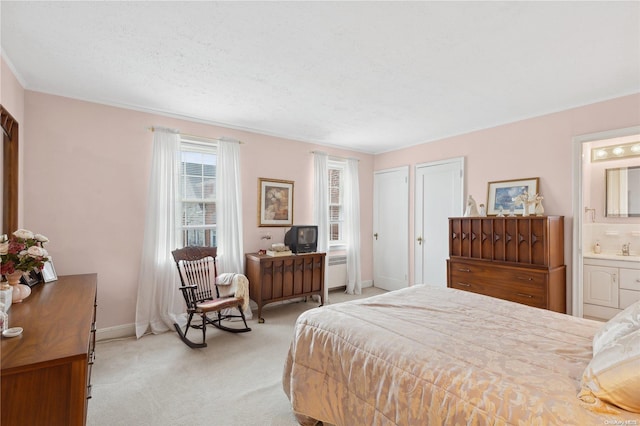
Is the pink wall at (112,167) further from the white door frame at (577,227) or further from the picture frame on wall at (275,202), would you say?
the picture frame on wall at (275,202)

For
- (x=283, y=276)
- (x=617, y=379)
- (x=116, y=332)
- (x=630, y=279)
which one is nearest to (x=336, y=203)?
(x=283, y=276)

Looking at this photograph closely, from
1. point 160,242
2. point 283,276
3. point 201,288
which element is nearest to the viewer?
point 160,242

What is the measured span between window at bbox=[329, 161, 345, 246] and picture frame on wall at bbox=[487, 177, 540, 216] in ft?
7.99

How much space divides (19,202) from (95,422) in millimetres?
2197

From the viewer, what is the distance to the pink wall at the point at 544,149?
3229 mm

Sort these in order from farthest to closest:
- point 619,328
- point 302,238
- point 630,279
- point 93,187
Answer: point 302,238
point 630,279
point 93,187
point 619,328

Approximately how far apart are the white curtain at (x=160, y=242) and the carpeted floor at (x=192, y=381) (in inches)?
10.4

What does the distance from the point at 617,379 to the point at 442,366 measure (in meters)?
0.60

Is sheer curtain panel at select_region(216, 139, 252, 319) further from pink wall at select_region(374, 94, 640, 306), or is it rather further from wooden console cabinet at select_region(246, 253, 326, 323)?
pink wall at select_region(374, 94, 640, 306)

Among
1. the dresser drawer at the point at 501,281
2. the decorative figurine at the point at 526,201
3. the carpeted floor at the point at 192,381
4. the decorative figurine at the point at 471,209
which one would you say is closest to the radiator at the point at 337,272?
the carpeted floor at the point at 192,381

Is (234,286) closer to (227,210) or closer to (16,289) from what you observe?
(227,210)

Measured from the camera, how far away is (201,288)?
12.4 feet

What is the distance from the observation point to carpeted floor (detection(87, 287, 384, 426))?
2.10m

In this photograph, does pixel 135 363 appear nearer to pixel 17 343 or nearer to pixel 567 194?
pixel 17 343
